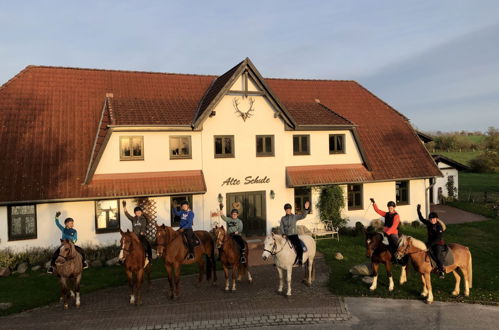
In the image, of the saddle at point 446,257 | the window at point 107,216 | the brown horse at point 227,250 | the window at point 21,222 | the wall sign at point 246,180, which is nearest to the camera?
the saddle at point 446,257

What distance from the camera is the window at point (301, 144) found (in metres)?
19.4

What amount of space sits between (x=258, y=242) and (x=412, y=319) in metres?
9.06

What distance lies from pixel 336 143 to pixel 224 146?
6810 mm

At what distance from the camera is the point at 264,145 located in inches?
733

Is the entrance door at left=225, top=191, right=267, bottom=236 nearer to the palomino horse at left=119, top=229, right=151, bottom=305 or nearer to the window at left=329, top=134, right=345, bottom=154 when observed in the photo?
the window at left=329, top=134, right=345, bottom=154

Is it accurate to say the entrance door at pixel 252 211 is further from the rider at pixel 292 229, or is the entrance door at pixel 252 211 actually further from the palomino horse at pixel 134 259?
the palomino horse at pixel 134 259

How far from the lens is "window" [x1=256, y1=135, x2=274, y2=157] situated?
18.6 m

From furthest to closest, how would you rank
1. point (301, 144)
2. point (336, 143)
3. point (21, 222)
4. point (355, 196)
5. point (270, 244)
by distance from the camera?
point (355, 196)
point (336, 143)
point (301, 144)
point (21, 222)
point (270, 244)

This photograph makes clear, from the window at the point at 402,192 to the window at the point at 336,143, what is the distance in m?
4.59

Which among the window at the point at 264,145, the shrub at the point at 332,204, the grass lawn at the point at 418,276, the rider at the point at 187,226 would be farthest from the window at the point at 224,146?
the rider at the point at 187,226

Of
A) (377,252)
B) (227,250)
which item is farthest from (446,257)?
(227,250)

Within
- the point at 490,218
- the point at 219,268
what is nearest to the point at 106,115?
the point at 219,268

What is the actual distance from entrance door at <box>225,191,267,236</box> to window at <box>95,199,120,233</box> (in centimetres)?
556

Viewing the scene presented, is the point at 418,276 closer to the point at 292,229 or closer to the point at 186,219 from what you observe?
the point at 292,229
